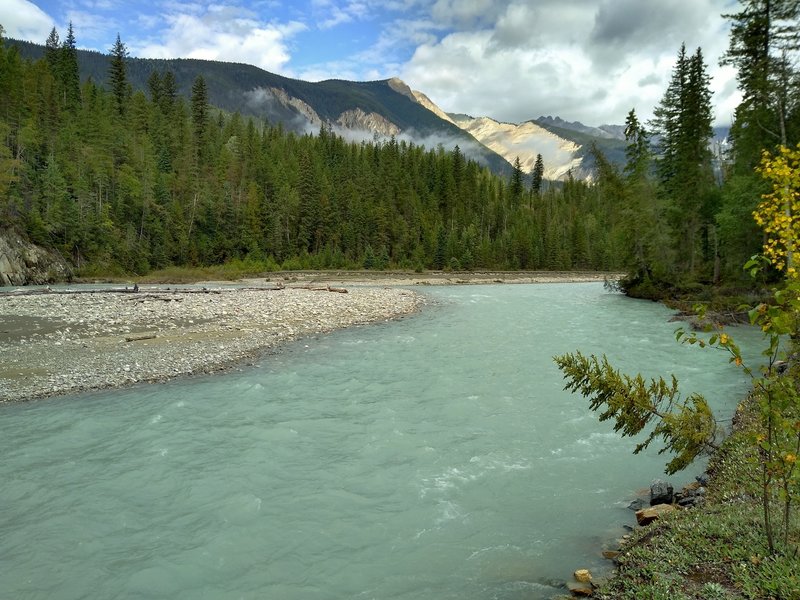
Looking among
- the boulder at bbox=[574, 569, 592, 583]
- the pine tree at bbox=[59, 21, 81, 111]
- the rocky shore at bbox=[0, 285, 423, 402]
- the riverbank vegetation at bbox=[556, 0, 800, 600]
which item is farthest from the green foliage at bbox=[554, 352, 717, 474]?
the pine tree at bbox=[59, 21, 81, 111]

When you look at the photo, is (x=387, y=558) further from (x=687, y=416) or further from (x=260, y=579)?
(x=687, y=416)

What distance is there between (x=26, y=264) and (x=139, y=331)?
1505 inches

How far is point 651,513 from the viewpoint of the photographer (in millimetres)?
7184

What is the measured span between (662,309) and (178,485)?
121 ft

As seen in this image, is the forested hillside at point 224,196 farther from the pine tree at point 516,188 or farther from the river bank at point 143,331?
the river bank at point 143,331

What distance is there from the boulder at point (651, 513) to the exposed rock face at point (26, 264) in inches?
2252

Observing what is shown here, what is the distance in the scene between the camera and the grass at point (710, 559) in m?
4.38

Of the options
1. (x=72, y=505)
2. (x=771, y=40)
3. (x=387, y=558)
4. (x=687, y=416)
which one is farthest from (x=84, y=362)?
(x=771, y=40)

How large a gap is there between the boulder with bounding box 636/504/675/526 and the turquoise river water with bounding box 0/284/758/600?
40 cm

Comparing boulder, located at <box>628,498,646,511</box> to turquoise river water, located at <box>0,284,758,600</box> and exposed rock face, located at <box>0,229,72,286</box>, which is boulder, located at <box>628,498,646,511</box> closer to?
turquoise river water, located at <box>0,284,758,600</box>

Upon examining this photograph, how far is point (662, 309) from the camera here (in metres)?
36.2

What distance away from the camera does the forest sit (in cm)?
3216

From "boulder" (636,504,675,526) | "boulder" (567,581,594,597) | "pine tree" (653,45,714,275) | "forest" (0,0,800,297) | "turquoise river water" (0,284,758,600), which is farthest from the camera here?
"pine tree" (653,45,714,275)

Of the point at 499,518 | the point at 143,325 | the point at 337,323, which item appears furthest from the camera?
the point at 337,323
